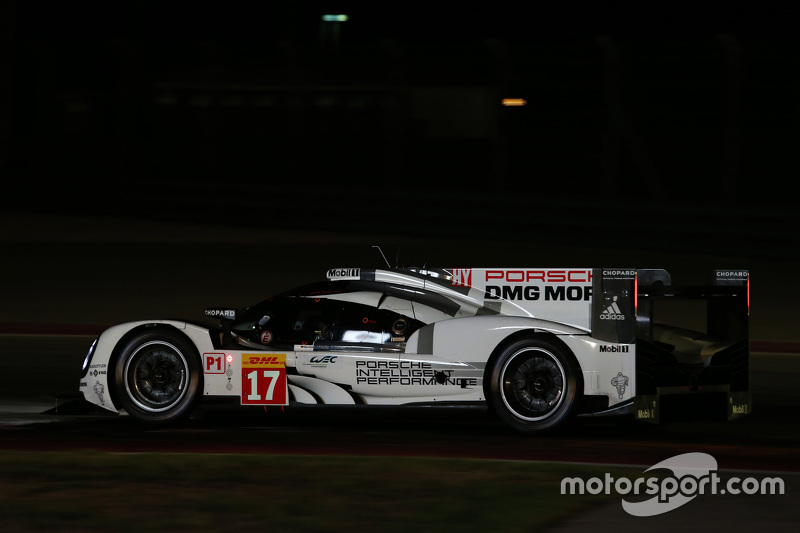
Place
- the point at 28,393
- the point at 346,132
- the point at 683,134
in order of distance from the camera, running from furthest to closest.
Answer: the point at 683,134 → the point at 346,132 → the point at 28,393

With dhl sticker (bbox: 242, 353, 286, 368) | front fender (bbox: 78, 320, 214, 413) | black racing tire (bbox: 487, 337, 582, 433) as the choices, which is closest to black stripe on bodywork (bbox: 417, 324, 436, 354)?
black racing tire (bbox: 487, 337, 582, 433)

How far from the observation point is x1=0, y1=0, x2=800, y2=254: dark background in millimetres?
20219


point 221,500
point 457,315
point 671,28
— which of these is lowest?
point 221,500

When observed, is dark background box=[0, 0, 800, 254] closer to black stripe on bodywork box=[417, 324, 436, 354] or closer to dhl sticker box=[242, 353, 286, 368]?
black stripe on bodywork box=[417, 324, 436, 354]

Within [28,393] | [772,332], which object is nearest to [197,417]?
[28,393]

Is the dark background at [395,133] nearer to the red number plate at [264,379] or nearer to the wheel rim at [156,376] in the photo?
the red number plate at [264,379]

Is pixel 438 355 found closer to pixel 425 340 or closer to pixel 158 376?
pixel 425 340

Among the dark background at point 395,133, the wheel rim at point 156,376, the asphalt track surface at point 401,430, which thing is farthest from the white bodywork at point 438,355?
the dark background at point 395,133

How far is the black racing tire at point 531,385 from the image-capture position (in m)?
8.55

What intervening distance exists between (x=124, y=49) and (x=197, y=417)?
1738cm

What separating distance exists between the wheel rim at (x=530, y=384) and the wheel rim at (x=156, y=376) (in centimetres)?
230

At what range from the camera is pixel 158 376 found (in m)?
9.19

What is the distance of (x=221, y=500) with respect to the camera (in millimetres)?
6516

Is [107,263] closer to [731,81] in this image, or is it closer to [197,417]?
[731,81]
